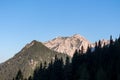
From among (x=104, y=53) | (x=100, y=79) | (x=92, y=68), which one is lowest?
(x=100, y=79)

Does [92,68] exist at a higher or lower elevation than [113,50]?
lower

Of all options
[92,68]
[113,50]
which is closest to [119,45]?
[113,50]

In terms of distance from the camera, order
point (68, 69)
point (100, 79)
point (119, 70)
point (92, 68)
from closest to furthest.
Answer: point (100, 79), point (119, 70), point (92, 68), point (68, 69)

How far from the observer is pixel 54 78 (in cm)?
19600

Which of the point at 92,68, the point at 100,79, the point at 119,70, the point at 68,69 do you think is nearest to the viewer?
the point at 100,79

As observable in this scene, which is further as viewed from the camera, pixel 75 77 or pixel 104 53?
pixel 104 53

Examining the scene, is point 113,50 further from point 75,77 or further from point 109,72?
point 109,72

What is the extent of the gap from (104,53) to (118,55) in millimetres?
22050

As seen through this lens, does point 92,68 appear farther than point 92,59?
No

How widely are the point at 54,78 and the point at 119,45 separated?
A: 135ft

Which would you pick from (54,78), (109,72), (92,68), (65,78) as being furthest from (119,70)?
(54,78)

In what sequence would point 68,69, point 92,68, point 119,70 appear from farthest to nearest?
point 68,69, point 92,68, point 119,70

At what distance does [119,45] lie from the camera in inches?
7825

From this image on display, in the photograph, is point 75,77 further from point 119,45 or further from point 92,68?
point 119,45
